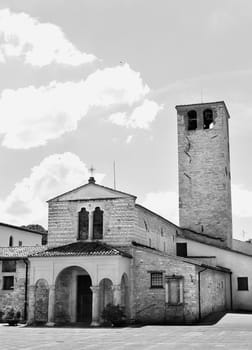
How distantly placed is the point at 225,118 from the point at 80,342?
36.4m

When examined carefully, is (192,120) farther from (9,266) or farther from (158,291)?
(9,266)

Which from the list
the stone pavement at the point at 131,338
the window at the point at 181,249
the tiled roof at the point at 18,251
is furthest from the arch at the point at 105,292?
the window at the point at 181,249

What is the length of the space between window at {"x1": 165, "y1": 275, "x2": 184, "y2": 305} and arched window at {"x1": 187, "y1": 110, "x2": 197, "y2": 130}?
78.0ft

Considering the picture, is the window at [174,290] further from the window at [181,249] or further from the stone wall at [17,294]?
the window at [181,249]

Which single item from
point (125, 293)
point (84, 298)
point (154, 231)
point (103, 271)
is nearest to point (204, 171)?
point (154, 231)

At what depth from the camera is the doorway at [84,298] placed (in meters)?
34.6

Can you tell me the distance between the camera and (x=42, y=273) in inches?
1296

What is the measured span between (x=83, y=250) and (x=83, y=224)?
10.5 ft

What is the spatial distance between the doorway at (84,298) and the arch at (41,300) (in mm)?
2063

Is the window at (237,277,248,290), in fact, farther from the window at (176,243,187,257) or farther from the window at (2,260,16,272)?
the window at (2,260,16,272)

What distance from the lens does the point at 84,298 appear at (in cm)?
3462

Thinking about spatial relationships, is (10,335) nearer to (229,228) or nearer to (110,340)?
(110,340)

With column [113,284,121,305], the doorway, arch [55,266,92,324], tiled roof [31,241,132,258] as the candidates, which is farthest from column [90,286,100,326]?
the doorway

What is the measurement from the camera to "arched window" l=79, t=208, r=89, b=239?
35.7 m
